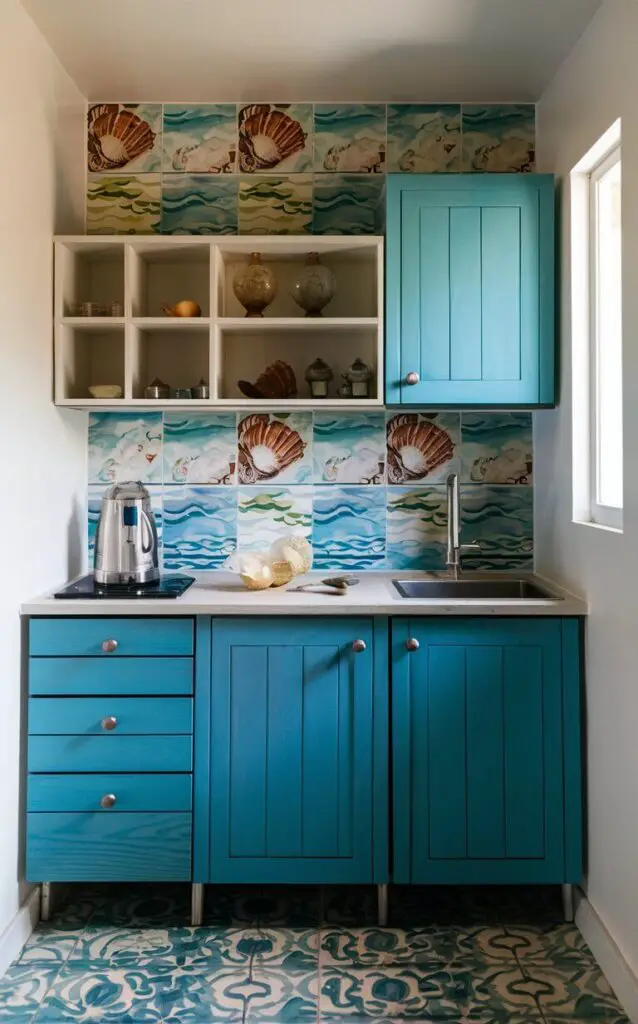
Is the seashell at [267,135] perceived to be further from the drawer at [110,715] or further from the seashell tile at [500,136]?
the drawer at [110,715]

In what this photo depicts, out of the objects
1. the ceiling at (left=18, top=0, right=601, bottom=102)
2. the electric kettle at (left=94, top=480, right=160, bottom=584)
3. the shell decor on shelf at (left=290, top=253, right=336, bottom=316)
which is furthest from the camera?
the shell decor on shelf at (left=290, top=253, right=336, bottom=316)

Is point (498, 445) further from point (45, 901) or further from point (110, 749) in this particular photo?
point (45, 901)

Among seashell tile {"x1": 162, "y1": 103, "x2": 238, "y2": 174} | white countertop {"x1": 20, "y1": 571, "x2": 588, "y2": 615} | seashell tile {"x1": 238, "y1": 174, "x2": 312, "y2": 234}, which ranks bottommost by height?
white countertop {"x1": 20, "y1": 571, "x2": 588, "y2": 615}

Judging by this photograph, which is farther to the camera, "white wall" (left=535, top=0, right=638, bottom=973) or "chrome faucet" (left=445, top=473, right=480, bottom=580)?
"chrome faucet" (left=445, top=473, right=480, bottom=580)

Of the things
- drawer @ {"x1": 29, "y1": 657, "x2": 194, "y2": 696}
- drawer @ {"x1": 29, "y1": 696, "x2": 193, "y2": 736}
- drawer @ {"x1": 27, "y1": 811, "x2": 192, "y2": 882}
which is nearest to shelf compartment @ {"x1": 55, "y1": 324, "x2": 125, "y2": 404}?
drawer @ {"x1": 29, "y1": 657, "x2": 194, "y2": 696}

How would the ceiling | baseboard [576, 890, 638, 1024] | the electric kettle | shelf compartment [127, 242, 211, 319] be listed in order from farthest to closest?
1. shelf compartment [127, 242, 211, 319]
2. the electric kettle
3. the ceiling
4. baseboard [576, 890, 638, 1024]

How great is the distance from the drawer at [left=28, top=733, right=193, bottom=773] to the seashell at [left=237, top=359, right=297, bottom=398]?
1056 millimetres

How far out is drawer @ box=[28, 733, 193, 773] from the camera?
2.25 meters

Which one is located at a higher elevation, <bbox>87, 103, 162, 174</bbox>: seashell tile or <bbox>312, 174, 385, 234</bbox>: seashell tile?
<bbox>87, 103, 162, 174</bbox>: seashell tile

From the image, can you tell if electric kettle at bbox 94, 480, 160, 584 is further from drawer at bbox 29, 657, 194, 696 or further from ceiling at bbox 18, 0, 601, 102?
ceiling at bbox 18, 0, 601, 102

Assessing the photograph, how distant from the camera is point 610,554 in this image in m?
2.09

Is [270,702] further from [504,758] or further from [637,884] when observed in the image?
[637,884]

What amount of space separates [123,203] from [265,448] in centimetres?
95

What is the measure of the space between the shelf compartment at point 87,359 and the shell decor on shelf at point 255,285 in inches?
15.4
